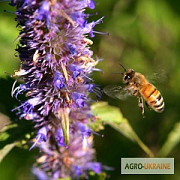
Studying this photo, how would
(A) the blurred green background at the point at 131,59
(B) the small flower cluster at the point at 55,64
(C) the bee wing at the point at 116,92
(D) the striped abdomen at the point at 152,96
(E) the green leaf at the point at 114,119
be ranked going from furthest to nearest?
(A) the blurred green background at the point at 131,59 < (D) the striped abdomen at the point at 152,96 < (E) the green leaf at the point at 114,119 < (C) the bee wing at the point at 116,92 < (B) the small flower cluster at the point at 55,64

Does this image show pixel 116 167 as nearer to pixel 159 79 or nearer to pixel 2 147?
pixel 159 79

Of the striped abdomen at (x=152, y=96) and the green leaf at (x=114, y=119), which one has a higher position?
the striped abdomen at (x=152, y=96)

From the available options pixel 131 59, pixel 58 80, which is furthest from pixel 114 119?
pixel 131 59

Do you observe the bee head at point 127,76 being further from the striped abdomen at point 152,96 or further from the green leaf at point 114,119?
the green leaf at point 114,119

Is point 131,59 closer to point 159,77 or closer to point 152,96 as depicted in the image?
point 159,77

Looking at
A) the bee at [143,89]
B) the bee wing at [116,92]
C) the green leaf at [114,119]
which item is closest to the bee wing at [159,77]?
the bee at [143,89]

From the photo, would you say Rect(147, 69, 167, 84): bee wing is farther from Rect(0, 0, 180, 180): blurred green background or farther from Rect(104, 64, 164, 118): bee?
Rect(0, 0, 180, 180): blurred green background
